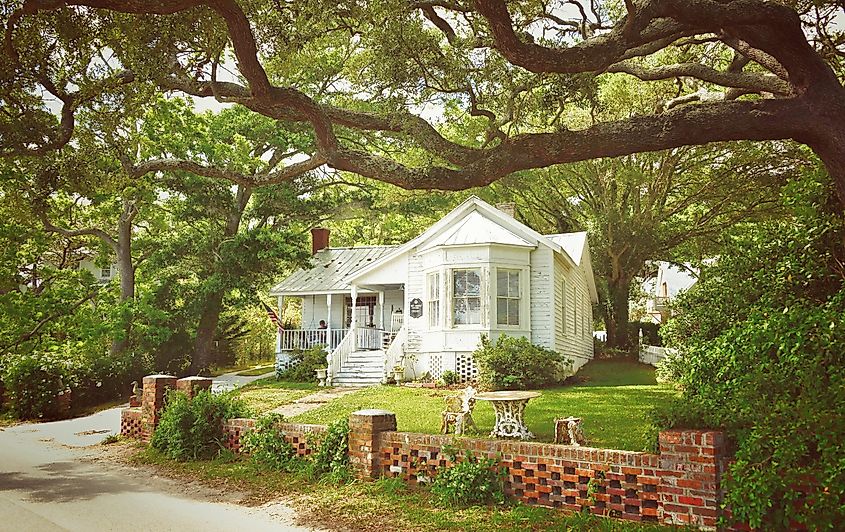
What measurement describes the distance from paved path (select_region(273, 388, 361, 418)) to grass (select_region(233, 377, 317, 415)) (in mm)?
299

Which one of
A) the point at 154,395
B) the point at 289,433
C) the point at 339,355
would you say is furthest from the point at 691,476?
the point at 339,355

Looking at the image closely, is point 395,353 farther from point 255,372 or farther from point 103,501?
point 103,501

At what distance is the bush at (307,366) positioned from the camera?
22.4 metres

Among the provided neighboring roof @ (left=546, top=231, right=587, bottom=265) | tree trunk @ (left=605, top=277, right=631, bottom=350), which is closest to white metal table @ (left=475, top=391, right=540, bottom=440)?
neighboring roof @ (left=546, top=231, right=587, bottom=265)

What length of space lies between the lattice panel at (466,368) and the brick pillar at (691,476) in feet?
42.1

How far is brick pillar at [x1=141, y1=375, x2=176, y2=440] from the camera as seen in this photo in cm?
1159

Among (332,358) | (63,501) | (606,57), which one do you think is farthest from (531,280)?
(63,501)

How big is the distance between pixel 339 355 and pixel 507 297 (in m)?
6.05

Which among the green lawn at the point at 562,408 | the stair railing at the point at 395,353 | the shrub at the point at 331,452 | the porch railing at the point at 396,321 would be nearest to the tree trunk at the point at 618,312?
the green lawn at the point at 562,408

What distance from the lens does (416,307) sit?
70.7 ft

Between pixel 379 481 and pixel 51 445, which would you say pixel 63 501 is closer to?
pixel 379 481

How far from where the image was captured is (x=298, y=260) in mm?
24141

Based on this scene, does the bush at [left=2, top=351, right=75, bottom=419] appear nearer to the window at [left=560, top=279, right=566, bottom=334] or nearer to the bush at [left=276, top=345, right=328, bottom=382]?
the bush at [left=276, top=345, right=328, bottom=382]

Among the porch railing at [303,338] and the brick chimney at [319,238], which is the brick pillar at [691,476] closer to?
the porch railing at [303,338]
